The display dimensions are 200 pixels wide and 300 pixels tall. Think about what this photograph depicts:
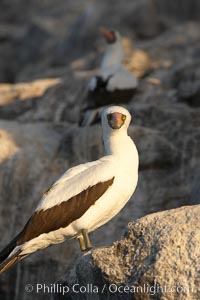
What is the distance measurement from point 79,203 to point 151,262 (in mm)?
1751

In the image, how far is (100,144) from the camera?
48.9 feet

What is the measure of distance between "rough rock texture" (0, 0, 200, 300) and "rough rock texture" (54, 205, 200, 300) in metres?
2.44

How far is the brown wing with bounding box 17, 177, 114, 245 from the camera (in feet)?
32.1

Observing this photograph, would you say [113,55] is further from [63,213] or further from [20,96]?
[63,213]

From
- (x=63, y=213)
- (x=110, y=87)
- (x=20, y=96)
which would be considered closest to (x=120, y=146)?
(x=63, y=213)

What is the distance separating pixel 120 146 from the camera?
1009cm

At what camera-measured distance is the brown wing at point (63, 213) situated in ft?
32.1

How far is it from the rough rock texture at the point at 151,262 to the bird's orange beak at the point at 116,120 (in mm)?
1773

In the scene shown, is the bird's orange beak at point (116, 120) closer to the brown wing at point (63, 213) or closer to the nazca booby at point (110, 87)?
the brown wing at point (63, 213)

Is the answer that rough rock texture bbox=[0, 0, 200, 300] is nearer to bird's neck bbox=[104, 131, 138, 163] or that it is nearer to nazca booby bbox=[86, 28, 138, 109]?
nazca booby bbox=[86, 28, 138, 109]

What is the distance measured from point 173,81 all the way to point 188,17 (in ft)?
34.1

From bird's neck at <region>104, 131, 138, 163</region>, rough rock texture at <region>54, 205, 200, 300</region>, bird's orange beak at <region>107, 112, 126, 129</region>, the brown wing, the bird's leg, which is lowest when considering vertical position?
rough rock texture at <region>54, 205, 200, 300</region>

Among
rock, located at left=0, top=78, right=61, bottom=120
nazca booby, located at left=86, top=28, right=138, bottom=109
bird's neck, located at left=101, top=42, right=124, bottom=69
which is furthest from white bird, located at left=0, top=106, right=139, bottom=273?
rock, located at left=0, top=78, right=61, bottom=120

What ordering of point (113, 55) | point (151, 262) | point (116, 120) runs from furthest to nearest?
point (113, 55) < point (116, 120) < point (151, 262)
